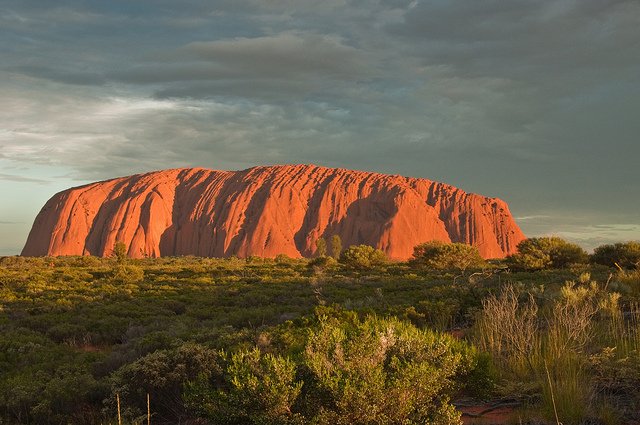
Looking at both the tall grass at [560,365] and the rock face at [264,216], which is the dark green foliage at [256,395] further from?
the rock face at [264,216]

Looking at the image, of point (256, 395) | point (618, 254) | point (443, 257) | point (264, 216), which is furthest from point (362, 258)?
point (264, 216)

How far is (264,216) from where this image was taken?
325ft

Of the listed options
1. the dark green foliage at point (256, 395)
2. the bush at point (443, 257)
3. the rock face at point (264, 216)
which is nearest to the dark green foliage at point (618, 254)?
the bush at point (443, 257)

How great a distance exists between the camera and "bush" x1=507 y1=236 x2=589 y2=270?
33.2 meters

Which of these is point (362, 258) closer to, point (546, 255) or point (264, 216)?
point (546, 255)

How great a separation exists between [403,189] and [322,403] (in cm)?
10183

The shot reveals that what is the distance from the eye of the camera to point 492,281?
897 inches

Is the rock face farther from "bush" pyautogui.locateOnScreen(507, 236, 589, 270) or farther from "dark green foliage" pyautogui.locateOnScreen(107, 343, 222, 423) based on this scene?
"dark green foliage" pyautogui.locateOnScreen(107, 343, 222, 423)

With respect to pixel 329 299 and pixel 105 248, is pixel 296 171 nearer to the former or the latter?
pixel 105 248

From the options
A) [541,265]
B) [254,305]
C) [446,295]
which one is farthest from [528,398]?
[541,265]

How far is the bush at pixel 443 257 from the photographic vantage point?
4003 centimetres

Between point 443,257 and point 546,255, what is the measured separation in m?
8.13

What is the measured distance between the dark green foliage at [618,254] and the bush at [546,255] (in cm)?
99

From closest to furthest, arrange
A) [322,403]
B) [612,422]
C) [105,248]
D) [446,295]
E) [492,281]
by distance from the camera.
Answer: [322,403] → [612,422] → [446,295] → [492,281] → [105,248]
